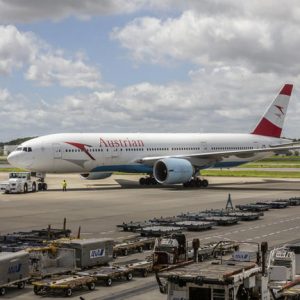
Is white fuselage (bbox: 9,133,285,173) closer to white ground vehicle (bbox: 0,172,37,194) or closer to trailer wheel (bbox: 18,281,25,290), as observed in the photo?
white ground vehicle (bbox: 0,172,37,194)

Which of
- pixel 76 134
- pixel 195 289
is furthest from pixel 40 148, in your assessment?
pixel 195 289

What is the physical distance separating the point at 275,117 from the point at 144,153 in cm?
2065

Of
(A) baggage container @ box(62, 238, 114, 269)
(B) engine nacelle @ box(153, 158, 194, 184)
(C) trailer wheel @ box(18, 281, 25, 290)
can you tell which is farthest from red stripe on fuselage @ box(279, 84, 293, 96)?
(C) trailer wheel @ box(18, 281, 25, 290)

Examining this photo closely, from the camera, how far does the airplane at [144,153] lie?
176 feet

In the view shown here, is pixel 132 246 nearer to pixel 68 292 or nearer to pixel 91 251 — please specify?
pixel 91 251

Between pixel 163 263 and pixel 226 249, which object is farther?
pixel 226 249

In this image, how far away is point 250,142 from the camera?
69125 mm

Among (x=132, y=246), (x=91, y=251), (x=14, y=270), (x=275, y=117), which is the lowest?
(x=132, y=246)

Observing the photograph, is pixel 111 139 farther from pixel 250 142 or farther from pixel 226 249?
pixel 226 249

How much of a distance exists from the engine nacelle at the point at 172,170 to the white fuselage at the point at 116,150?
275 centimetres

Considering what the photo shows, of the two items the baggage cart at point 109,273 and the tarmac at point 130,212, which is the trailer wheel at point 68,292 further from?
the baggage cart at point 109,273

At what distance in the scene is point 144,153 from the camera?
197 feet

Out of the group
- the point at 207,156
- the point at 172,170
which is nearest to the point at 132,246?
the point at 172,170

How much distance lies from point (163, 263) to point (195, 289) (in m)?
4.93
